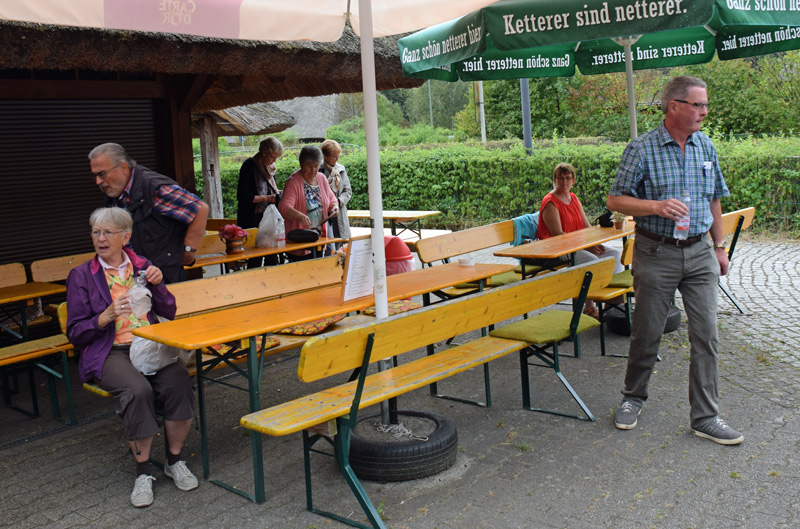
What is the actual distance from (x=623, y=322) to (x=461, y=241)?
1.70m

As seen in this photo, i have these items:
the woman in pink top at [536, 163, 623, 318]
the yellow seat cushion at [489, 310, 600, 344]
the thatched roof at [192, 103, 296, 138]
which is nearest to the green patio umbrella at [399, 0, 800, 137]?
the woman in pink top at [536, 163, 623, 318]

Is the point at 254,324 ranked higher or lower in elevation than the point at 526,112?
lower

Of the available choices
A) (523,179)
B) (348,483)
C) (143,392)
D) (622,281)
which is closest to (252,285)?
(143,392)

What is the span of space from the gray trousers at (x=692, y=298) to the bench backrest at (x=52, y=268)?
4.57 metres

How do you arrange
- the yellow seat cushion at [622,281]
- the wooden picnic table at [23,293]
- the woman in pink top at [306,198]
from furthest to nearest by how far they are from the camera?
the woman in pink top at [306,198]
the yellow seat cushion at [622,281]
the wooden picnic table at [23,293]

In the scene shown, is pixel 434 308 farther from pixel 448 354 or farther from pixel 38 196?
pixel 38 196

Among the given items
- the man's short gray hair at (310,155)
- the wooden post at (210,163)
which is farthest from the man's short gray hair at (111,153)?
the wooden post at (210,163)

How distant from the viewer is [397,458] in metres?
4.11

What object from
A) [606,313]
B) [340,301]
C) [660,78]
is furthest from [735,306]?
[660,78]

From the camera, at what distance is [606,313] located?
7262 millimetres

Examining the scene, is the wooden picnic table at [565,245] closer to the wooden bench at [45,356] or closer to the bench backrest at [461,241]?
the bench backrest at [461,241]

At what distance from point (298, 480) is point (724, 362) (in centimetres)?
349

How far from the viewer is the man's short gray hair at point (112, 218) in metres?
4.29

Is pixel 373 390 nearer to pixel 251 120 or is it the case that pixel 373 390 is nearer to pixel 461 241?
pixel 461 241
